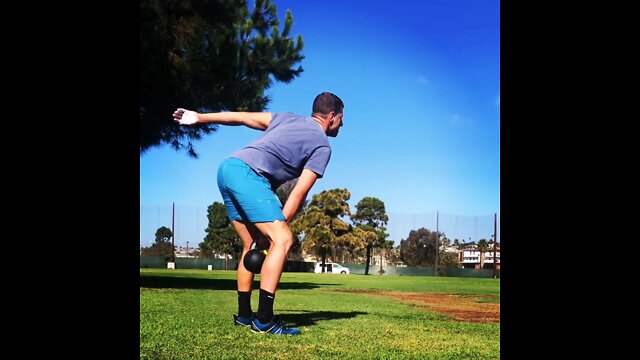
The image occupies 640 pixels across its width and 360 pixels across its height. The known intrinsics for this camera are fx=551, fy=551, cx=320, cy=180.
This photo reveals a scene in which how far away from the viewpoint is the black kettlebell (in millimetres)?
3189

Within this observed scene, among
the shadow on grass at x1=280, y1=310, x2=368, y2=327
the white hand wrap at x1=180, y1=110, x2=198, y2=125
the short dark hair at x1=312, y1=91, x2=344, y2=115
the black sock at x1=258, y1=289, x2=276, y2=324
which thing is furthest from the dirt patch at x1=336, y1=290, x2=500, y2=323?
the white hand wrap at x1=180, y1=110, x2=198, y2=125

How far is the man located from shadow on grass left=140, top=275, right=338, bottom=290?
2.19ft

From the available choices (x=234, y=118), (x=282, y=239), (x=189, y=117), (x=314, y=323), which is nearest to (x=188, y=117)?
(x=189, y=117)

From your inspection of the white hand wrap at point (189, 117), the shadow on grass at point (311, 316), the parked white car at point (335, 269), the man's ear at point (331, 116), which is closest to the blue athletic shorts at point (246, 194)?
the white hand wrap at point (189, 117)

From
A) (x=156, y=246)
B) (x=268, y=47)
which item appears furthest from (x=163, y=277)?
(x=268, y=47)

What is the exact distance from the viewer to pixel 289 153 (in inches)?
128

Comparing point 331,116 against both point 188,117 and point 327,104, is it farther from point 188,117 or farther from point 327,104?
point 188,117

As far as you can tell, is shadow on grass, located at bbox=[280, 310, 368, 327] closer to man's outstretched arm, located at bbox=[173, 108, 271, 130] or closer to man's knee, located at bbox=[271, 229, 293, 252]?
man's knee, located at bbox=[271, 229, 293, 252]

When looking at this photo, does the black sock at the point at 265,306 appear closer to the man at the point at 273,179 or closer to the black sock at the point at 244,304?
the man at the point at 273,179

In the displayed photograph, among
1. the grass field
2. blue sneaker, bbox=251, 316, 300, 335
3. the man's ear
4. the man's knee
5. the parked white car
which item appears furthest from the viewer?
the parked white car
